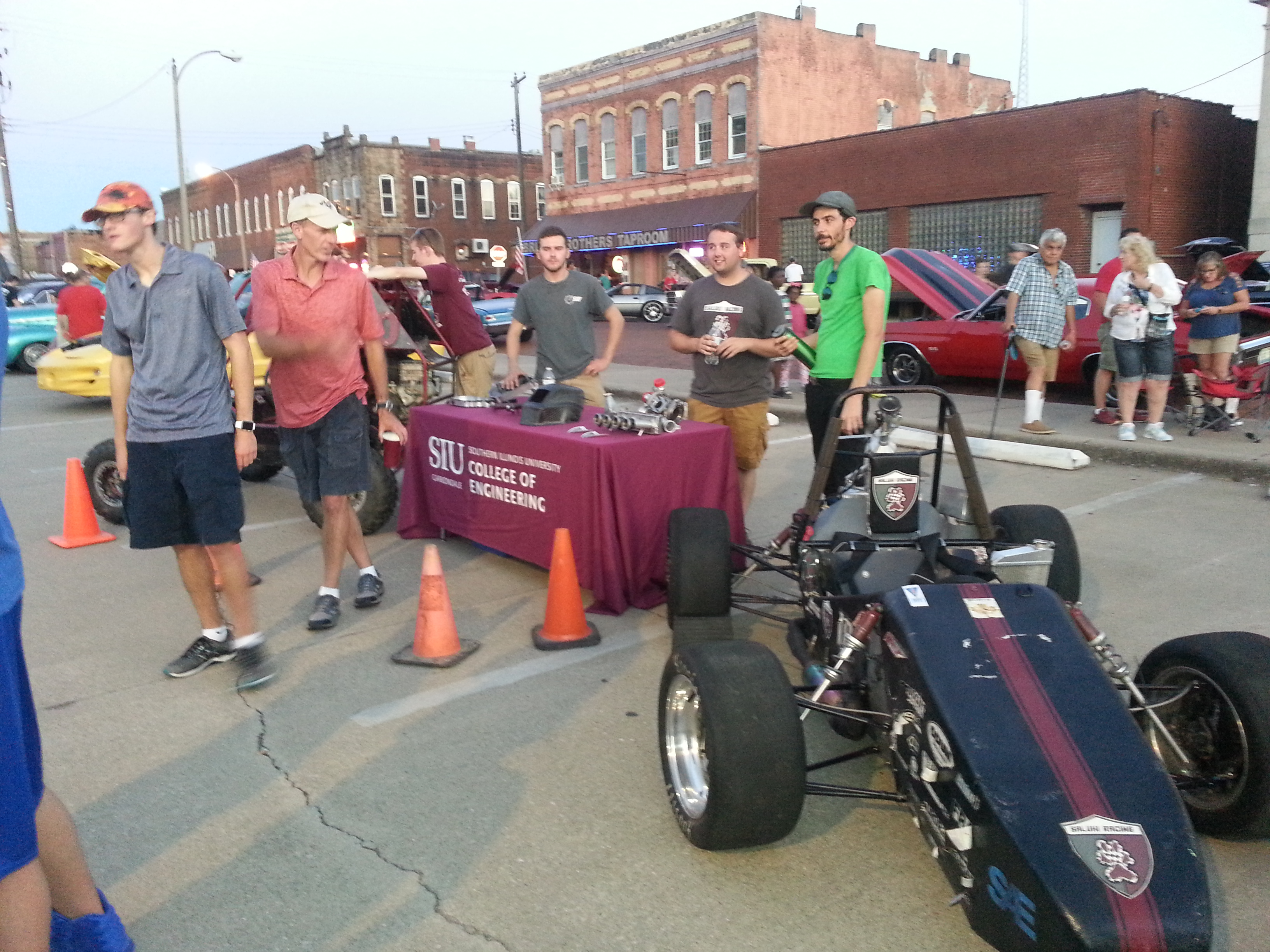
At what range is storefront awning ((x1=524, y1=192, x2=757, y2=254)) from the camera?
111 feet

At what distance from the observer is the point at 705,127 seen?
3522 centimetres

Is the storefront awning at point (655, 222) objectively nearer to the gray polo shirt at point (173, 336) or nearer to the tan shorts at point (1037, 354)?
the tan shorts at point (1037, 354)

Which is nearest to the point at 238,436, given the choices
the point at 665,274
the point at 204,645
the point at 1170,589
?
the point at 204,645

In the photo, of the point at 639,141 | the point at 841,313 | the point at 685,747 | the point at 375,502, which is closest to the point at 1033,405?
the point at 841,313

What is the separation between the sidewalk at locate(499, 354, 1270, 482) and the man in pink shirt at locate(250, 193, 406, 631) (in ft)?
21.1

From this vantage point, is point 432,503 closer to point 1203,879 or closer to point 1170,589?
point 1170,589

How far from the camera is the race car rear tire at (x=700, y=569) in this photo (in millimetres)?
4340

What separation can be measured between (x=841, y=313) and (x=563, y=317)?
1.95 metres

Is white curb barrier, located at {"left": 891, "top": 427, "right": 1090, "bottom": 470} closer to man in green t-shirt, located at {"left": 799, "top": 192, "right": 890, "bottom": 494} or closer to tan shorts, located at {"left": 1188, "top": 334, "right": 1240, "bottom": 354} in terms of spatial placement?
tan shorts, located at {"left": 1188, "top": 334, "right": 1240, "bottom": 354}

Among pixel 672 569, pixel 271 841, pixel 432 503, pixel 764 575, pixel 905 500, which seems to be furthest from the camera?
pixel 432 503

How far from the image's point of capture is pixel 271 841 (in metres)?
3.13

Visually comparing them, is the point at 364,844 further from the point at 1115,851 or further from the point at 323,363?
the point at 323,363

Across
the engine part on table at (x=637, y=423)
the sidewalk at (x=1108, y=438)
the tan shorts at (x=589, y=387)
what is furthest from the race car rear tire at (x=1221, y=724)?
the sidewalk at (x=1108, y=438)

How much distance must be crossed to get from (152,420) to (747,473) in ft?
10.3
